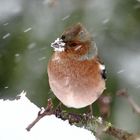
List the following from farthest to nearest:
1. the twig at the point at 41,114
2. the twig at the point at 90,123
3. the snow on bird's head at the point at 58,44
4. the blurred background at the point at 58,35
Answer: the blurred background at the point at 58,35 → the snow on bird's head at the point at 58,44 → the twig at the point at 90,123 → the twig at the point at 41,114

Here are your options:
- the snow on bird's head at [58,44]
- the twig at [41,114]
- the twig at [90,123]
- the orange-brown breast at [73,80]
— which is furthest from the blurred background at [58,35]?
the twig at [41,114]

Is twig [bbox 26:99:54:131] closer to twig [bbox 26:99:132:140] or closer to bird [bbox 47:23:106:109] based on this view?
twig [bbox 26:99:132:140]

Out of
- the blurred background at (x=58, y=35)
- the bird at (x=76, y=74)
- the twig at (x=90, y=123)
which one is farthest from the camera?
the blurred background at (x=58, y=35)

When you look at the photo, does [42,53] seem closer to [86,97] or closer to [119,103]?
[119,103]

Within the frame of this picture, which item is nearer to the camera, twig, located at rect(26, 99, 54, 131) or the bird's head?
twig, located at rect(26, 99, 54, 131)

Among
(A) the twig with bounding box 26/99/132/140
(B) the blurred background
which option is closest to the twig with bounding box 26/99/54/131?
(A) the twig with bounding box 26/99/132/140

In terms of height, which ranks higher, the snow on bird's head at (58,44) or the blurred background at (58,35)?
the snow on bird's head at (58,44)

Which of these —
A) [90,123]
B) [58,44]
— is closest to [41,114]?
[90,123]

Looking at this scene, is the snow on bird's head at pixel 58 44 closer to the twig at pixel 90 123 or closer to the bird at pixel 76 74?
the bird at pixel 76 74
